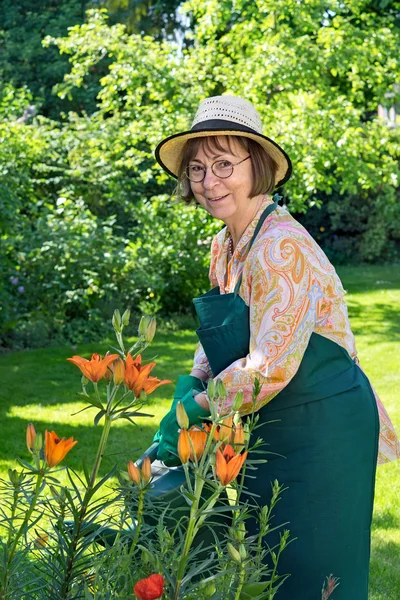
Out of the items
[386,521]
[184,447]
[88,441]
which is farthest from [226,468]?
[88,441]

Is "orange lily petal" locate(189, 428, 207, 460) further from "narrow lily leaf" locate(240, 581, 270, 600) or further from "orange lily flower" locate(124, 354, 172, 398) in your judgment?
"narrow lily leaf" locate(240, 581, 270, 600)

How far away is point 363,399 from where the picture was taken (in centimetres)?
232

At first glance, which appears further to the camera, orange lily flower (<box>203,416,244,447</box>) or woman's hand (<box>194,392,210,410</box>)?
woman's hand (<box>194,392,210,410</box>)

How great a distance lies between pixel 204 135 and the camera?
95.0 inches

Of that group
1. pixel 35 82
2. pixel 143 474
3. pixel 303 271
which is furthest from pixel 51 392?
pixel 35 82

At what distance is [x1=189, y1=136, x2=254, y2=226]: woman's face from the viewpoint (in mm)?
2361

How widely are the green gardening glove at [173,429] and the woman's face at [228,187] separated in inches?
20.4

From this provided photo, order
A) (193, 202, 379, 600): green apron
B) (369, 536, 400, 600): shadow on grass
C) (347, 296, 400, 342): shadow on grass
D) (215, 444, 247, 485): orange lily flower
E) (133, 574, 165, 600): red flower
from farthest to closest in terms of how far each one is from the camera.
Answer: (347, 296, 400, 342): shadow on grass < (369, 536, 400, 600): shadow on grass < (193, 202, 379, 600): green apron < (215, 444, 247, 485): orange lily flower < (133, 574, 165, 600): red flower

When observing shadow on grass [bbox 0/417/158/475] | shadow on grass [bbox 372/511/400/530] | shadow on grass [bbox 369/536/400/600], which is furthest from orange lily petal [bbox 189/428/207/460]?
shadow on grass [bbox 0/417/158/475]

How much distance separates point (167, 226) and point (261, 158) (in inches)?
301

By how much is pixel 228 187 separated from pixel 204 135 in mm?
165

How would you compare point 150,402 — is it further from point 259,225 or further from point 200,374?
point 259,225

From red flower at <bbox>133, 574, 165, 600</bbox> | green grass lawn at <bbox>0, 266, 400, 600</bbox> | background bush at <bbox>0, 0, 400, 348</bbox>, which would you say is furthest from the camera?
background bush at <bbox>0, 0, 400, 348</bbox>

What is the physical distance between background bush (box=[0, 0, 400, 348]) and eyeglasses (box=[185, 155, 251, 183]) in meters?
5.87
